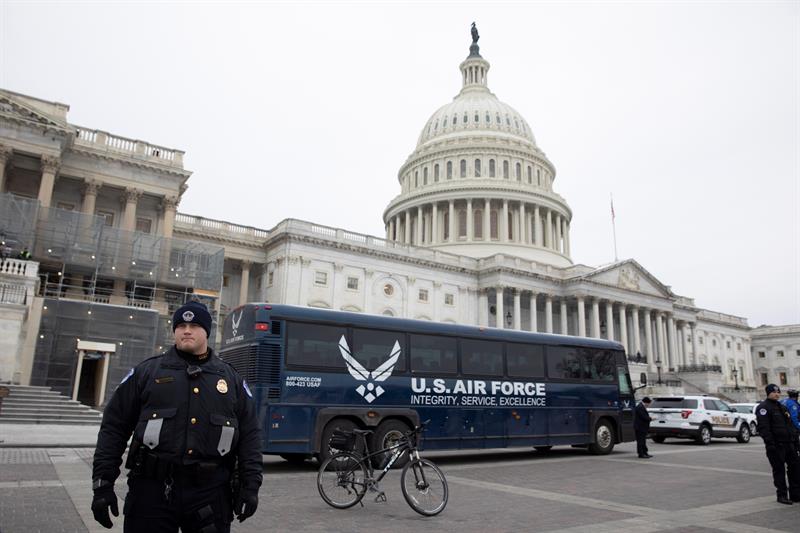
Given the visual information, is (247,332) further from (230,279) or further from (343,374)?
(230,279)

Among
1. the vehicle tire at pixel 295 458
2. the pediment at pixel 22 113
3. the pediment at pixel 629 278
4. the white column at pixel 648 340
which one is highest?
the pediment at pixel 22 113

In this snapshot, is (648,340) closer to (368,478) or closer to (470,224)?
(470,224)

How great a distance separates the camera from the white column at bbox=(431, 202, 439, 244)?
77812mm

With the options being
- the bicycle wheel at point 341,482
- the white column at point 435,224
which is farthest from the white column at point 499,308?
the bicycle wheel at point 341,482

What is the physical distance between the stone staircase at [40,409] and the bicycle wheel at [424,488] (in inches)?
748

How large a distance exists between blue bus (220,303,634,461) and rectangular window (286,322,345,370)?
0.03m

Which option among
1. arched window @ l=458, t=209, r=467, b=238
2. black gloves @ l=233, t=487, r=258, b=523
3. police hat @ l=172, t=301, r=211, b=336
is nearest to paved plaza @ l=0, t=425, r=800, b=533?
black gloves @ l=233, t=487, r=258, b=523

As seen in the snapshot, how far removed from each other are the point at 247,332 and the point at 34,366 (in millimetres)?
18995

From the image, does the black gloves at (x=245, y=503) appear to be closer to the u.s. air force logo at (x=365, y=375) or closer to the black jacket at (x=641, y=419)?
the u.s. air force logo at (x=365, y=375)

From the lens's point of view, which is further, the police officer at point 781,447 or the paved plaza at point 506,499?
the police officer at point 781,447

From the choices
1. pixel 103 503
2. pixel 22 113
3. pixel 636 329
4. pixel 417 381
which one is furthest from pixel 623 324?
pixel 103 503

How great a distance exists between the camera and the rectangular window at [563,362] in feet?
62.6

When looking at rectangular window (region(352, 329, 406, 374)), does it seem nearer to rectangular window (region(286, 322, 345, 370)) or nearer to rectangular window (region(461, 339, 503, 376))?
rectangular window (region(286, 322, 345, 370))

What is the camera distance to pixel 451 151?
277 feet
